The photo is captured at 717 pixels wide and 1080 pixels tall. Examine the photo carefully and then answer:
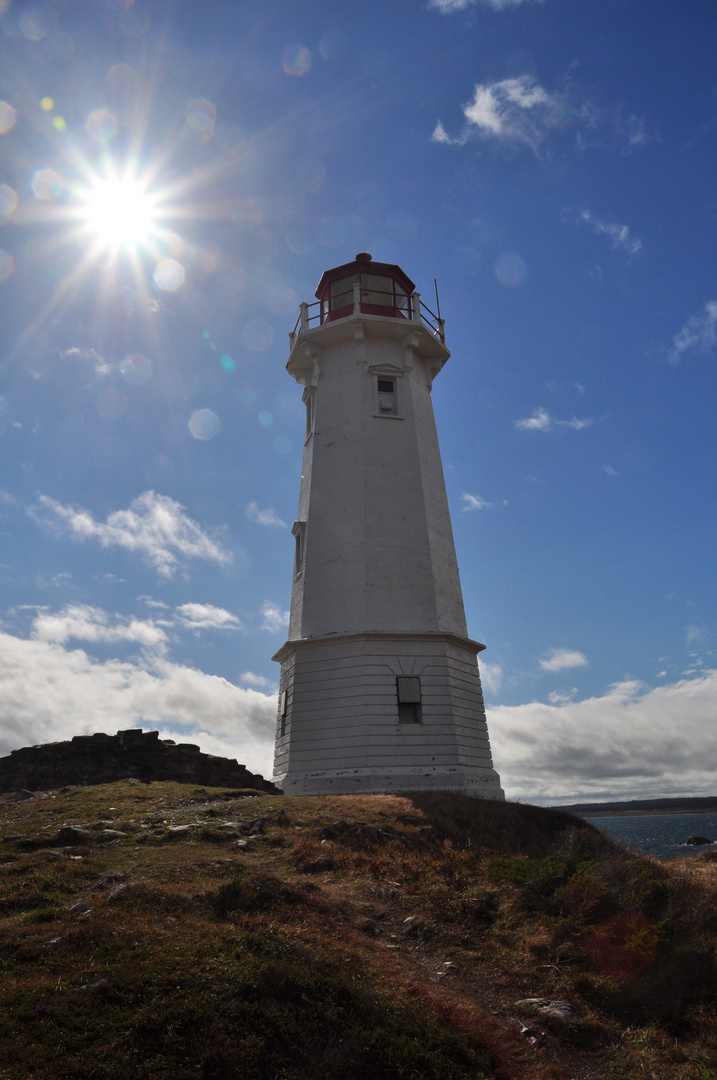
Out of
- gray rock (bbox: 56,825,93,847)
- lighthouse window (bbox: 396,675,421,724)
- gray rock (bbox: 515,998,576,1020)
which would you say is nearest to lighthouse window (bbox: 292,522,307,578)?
lighthouse window (bbox: 396,675,421,724)

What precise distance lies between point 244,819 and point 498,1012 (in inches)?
318

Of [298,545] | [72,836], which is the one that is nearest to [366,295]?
[298,545]

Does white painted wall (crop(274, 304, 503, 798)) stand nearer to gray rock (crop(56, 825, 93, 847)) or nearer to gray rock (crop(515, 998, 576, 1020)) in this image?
gray rock (crop(56, 825, 93, 847))

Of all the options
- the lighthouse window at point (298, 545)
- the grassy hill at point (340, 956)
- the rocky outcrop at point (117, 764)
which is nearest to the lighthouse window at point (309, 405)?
the lighthouse window at point (298, 545)

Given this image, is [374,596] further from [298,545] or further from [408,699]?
[298,545]

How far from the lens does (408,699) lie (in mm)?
19547

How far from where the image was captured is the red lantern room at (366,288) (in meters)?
26.2

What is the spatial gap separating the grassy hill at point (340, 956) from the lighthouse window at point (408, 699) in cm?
586

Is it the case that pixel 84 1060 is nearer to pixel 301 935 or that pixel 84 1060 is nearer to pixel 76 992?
pixel 76 992

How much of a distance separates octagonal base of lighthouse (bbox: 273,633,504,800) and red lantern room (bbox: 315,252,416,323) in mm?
12954

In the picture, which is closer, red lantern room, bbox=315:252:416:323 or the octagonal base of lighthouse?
the octagonal base of lighthouse

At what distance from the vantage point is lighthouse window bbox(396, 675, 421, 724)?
19.4m

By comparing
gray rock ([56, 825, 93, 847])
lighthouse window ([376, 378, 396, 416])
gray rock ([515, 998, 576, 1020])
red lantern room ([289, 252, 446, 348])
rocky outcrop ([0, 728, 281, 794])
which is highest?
red lantern room ([289, 252, 446, 348])

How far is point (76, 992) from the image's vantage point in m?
Result: 5.81
